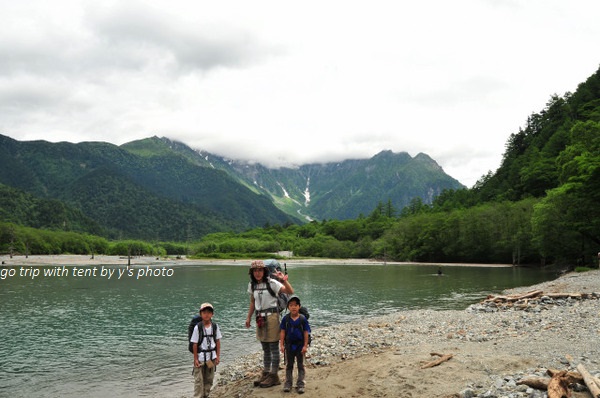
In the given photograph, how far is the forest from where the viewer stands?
184 feet

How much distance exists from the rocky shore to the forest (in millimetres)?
38585

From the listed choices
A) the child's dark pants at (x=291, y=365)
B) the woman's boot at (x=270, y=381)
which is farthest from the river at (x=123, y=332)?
the child's dark pants at (x=291, y=365)

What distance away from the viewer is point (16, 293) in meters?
51.2

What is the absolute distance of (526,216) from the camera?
316 ft

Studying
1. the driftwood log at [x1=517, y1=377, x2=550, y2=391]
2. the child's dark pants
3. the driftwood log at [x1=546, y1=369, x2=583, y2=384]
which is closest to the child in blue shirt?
the child's dark pants

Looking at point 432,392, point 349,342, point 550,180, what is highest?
point 550,180

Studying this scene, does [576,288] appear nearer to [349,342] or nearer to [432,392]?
[349,342]

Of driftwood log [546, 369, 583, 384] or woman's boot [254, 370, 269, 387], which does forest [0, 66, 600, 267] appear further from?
woman's boot [254, 370, 269, 387]

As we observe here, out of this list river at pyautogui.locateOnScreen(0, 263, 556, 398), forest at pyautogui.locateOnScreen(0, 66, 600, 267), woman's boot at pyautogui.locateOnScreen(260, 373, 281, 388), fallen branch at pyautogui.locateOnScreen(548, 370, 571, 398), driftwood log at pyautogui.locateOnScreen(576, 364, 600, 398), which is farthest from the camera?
forest at pyautogui.locateOnScreen(0, 66, 600, 267)

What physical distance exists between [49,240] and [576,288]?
202m

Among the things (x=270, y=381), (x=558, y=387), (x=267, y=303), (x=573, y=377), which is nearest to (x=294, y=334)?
(x=267, y=303)

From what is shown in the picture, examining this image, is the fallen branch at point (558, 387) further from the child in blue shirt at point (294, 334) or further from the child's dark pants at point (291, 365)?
the child's dark pants at point (291, 365)

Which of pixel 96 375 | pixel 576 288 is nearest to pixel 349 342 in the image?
pixel 96 375

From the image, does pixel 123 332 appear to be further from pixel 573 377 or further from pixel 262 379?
pixel 573 377
